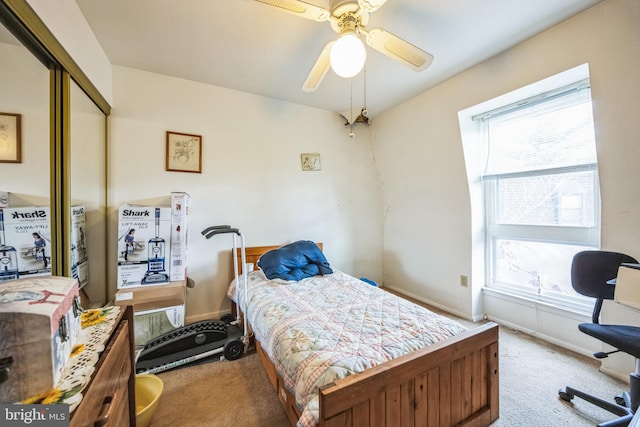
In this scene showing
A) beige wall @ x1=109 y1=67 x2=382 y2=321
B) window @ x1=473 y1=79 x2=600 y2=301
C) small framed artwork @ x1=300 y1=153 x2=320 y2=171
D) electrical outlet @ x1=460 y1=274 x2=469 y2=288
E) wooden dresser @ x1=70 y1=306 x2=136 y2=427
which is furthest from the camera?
small framed artwork @ x1=300 y1=153 x2=320 y2=171

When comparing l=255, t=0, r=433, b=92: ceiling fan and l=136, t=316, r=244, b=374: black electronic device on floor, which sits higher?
l=255, t=0, r=433, b=92: ceiling fan

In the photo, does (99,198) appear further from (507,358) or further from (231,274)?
(507,358)

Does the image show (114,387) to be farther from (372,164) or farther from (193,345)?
(372,164)

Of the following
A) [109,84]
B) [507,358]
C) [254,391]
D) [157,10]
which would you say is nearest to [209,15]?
[157,10]

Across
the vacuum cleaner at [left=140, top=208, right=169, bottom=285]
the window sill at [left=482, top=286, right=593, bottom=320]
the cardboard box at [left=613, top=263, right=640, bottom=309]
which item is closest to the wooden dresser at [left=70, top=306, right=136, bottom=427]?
the vacuum cleaner at [left=140, top=208, right=169, bottom=285]

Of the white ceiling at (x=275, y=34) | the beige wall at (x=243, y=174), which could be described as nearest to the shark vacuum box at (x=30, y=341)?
the white ceiling at (x=275, y=34)

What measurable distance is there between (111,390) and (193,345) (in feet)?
4.22

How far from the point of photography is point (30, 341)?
62 centimetres

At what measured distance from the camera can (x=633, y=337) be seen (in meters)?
1.35

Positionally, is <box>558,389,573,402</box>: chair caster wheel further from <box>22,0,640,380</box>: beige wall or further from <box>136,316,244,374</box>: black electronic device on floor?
<box>136,316,244,374</box>: black electronic device on floor

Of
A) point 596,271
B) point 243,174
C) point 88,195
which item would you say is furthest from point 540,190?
point 88,195

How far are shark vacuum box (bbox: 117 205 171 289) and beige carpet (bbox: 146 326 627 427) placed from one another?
2.66 ft

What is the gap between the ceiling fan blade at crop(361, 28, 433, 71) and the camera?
146cm

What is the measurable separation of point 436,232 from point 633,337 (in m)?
1.77
